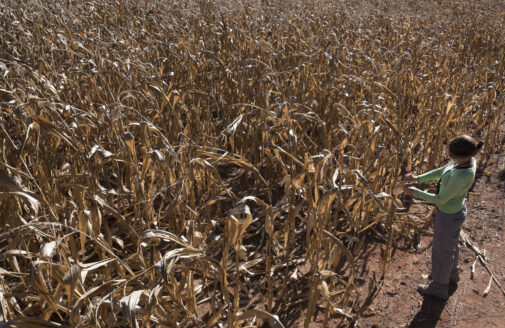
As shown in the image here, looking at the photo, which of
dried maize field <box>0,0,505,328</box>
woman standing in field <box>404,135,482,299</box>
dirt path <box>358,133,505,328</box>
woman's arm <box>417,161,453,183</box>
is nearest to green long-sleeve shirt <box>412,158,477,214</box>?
woman standing in field <box>404,135,482,299</box>

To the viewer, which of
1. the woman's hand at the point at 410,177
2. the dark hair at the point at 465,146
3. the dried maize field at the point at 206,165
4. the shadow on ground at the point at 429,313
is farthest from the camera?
the woman's hand at the point at 410,177

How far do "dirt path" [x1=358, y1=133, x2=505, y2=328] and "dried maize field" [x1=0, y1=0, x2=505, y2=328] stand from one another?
4.3 inches

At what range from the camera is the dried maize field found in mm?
1897

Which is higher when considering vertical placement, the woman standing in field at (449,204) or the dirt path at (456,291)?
the woman standing in field at (449,204)

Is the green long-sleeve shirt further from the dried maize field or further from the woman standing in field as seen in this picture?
the dried maize field

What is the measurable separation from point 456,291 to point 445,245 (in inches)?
13.6

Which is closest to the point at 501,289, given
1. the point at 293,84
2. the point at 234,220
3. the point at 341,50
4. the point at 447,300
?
the point at 447,300

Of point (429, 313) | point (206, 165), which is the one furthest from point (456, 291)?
point (206, 165)

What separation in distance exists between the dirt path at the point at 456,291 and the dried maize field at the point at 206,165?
110mm

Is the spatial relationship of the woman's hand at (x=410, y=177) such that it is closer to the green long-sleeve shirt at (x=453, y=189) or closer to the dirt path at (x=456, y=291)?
the green long-sleeve shirt at (x=453, y=189)

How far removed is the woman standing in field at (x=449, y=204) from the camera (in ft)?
7.18

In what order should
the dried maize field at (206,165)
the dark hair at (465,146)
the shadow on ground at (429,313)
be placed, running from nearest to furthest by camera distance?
the dried maize field at (206,165) → the dark hair at (465,146) → the shadow on ground at (429,313)

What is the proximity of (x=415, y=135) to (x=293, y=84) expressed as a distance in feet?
3.80

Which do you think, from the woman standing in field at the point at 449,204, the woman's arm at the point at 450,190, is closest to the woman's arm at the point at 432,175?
the woman standing in field at the point at 449,204
